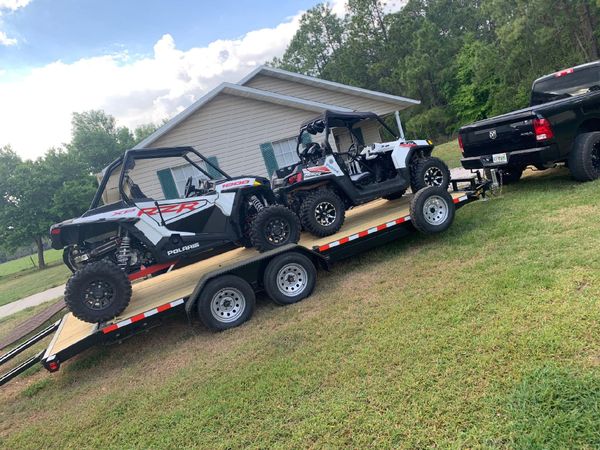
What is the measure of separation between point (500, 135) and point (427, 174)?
4.95 ft

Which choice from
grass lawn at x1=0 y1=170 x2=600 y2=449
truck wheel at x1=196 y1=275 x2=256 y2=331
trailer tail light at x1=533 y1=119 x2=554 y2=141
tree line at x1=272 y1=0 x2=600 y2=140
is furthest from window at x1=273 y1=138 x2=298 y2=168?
tree line at x1=272 y1=0 x2=600 y2=140

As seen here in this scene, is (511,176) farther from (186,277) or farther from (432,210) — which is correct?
(186,277)

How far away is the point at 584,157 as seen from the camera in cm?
660

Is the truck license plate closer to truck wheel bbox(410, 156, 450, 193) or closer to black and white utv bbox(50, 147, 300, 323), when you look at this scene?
truck wheel bbox(410, 156, 450, 193)

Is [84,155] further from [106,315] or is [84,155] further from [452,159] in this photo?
[106,315]

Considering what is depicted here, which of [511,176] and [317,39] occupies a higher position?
[317,39]

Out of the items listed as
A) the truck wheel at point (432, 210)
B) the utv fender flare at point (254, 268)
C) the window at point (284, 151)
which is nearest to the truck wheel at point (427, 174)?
the truck wheel at point (432, 210)

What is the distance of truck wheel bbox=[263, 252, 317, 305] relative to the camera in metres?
5.12

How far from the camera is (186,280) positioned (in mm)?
5969

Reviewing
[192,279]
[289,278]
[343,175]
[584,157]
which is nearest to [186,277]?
[192,279]

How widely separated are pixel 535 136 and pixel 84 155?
5749cm

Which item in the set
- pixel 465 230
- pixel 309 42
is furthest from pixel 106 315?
pixel 309 42

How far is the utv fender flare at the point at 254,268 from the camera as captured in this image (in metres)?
4.85

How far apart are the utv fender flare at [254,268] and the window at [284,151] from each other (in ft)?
28.9
